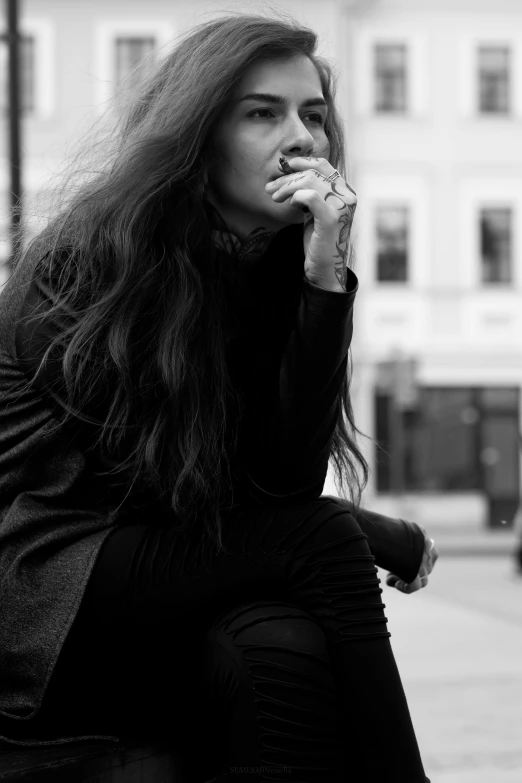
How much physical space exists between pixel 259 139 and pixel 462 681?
349cm

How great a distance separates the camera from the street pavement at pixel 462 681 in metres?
3.55

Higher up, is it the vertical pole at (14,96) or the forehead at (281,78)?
the vertical pole at (14,96)

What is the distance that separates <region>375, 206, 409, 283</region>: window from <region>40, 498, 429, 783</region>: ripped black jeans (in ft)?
57.5

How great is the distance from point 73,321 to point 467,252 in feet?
58.0

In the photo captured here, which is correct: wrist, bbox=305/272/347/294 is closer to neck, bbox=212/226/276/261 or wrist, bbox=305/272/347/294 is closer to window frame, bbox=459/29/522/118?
neck, bbox=212/226/276/261

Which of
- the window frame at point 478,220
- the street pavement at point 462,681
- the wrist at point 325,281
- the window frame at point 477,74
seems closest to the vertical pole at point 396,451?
the window frame at point 478,220

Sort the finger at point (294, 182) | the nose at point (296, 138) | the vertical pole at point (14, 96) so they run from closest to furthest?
the finger at point (294, 182) → the nose at point (296, 138) → the vertical pole at point (14, 96)

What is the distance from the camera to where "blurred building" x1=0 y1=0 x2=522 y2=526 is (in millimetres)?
18844

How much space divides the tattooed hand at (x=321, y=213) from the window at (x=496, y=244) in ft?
57.9

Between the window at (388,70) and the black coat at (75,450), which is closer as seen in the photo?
the black coat at (75,450)

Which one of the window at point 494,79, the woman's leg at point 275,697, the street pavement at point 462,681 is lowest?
the street pavement at point 462,681

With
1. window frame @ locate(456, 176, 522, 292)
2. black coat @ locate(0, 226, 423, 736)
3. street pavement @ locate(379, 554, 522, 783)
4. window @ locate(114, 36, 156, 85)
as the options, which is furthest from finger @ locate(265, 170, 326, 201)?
window @ locate(114, 36, 156, 85)

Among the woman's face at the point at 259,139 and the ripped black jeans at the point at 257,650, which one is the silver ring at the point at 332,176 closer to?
the woman's face at the point at 259,139

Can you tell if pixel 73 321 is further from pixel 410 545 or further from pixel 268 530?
pixel 410 545
